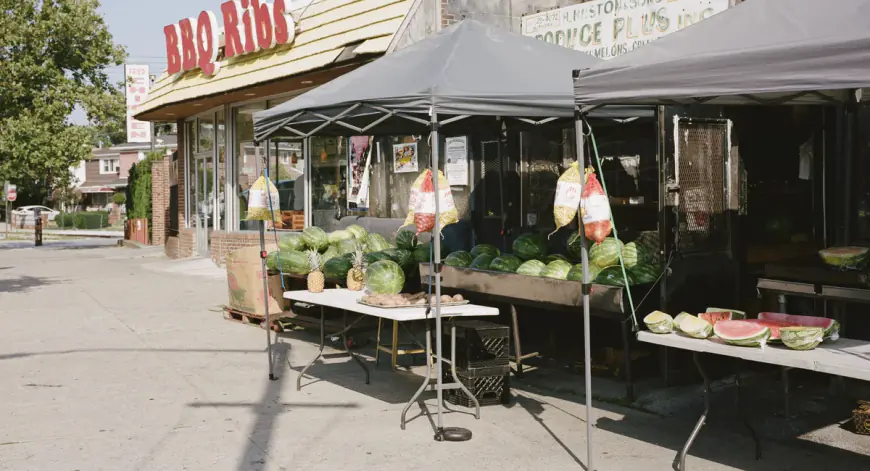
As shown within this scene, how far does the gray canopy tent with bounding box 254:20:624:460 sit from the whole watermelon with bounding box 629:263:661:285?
1.18 metres

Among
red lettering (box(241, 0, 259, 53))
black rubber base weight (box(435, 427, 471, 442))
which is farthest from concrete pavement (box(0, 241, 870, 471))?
red lettering (box(241, 0, 259, 53))

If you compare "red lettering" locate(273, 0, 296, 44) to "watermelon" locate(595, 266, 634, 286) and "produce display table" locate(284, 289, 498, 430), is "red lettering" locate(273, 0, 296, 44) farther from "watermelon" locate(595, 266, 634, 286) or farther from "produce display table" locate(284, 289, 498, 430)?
"watermelon" locate(595, 266, 634, 286)

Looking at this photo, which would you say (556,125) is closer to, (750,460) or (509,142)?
(509,142)

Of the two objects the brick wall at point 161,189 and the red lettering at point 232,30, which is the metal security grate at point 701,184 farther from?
the brick wall at point 161,189

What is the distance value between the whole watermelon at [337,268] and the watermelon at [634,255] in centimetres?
339

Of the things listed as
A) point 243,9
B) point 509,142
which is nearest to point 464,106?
point 509,142

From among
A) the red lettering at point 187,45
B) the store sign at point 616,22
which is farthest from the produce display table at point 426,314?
the red lettering at point 187,45

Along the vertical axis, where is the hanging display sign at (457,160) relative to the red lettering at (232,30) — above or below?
below

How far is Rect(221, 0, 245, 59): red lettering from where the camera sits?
16.5 meters

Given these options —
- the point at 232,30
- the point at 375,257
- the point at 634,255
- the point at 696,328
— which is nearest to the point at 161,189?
the point at 232,30

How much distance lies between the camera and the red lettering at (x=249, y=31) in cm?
1605

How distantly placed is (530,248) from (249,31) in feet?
31.2

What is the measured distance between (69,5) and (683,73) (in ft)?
90.1

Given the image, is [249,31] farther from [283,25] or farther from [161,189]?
[161,189]
